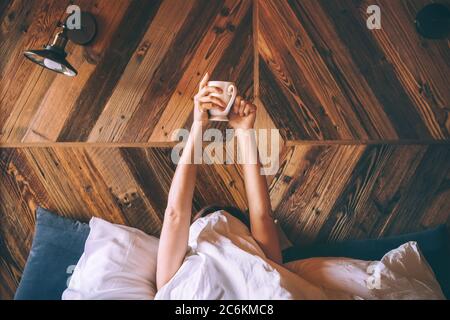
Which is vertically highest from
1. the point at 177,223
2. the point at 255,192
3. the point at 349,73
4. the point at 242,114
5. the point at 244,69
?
the point at 349,73

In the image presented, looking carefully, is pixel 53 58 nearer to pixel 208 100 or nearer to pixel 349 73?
pixel 208 100

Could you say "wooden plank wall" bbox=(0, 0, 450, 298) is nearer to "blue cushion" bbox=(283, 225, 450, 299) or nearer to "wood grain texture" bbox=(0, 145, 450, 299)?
"wood grain texture" bbox=(0, 145, 450, 299)

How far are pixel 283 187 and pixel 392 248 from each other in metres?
0.52

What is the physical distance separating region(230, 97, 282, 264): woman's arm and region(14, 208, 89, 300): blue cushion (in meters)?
0.74

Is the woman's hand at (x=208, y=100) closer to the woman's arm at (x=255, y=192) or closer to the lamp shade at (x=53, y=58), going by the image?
the woman's arm at (x=255, y=192)

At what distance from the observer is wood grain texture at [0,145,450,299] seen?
5.44 feet

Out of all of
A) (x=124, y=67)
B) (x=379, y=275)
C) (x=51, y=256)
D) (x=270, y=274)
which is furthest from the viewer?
(x=124, y=67)

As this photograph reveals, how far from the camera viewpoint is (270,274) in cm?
113

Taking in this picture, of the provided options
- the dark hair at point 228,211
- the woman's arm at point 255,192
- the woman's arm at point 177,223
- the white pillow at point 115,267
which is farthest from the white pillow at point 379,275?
the white pillow at point 115,267

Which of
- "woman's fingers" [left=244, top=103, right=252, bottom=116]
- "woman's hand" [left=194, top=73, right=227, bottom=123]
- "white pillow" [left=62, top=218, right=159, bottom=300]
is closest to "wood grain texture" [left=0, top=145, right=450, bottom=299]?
"white pillow" [left=62, top=218, right=159, bottom=300]

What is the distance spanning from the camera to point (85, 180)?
166 cm

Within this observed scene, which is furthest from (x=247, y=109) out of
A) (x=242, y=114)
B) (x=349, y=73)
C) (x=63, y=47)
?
(x=63, y=47)

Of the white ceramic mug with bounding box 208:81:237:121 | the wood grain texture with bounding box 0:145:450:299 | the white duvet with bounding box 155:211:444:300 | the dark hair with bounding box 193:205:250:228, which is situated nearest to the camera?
the white duvet with bounding box 155:211:444:300
